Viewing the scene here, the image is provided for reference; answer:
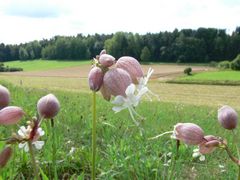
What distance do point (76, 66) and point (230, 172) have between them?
4738 cm

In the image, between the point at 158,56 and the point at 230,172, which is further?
the point at 158,56

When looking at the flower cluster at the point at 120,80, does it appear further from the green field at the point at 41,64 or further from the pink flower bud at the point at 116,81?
the green field at the point at 41,64

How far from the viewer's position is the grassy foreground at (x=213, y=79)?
43375mm

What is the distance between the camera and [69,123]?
4.64 m

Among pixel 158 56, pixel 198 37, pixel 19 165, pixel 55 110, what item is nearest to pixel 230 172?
pixel 19 165

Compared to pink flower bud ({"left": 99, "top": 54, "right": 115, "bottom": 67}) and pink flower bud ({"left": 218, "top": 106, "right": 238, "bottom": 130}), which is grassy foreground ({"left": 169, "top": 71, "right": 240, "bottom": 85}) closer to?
pink flower bud ({"left": 218, "top": 106, "right": 238, "bottom": 130})

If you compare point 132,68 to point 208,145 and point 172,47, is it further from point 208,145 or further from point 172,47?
point 172,47

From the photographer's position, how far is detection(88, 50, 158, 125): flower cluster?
0.93 meters

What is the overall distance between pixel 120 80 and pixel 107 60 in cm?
7

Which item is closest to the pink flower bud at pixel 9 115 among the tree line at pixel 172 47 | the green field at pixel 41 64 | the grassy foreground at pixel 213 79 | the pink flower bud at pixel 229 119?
the pink flower bud at pixel 229 119

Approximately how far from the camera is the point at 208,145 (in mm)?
1077

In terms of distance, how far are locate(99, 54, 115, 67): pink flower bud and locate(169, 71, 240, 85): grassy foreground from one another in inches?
1698

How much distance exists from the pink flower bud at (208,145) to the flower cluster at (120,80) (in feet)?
0.69

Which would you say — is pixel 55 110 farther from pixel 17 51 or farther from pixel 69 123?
pixel 17 51
